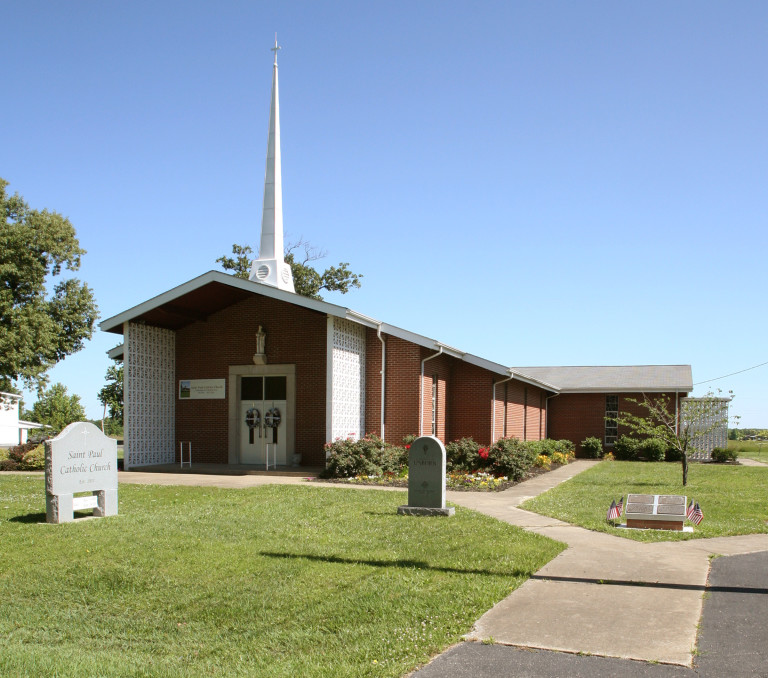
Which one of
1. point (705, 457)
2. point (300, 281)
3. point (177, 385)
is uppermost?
point (300, 281)

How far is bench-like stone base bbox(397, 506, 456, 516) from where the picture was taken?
11.5m

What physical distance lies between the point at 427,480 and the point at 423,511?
0.46m

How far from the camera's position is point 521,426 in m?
27.5

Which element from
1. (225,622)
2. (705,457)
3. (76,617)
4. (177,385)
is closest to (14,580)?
(76,617)

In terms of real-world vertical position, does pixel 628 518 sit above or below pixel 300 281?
below

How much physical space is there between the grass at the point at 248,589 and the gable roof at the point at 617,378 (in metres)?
22.8

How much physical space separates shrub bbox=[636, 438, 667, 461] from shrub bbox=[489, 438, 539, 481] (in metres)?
13.7

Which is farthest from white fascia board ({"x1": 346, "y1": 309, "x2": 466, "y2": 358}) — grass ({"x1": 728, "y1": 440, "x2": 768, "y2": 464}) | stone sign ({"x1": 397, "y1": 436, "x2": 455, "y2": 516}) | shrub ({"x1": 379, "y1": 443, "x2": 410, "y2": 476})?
grass ({"x1": 728, "y1": 440, "x2": 768, "y2": 464})

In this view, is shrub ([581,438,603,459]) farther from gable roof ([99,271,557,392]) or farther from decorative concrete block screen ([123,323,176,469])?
decorative concrete block screen ([123,323,176,469])

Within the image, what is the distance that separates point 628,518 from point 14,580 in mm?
7598

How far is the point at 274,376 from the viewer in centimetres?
2125

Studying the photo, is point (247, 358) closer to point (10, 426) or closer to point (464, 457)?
point (464, 457)

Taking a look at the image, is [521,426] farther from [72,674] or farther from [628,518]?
[72,674]

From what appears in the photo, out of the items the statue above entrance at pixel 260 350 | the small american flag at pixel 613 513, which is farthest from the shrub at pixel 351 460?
the small american flag at pixel 613 513
